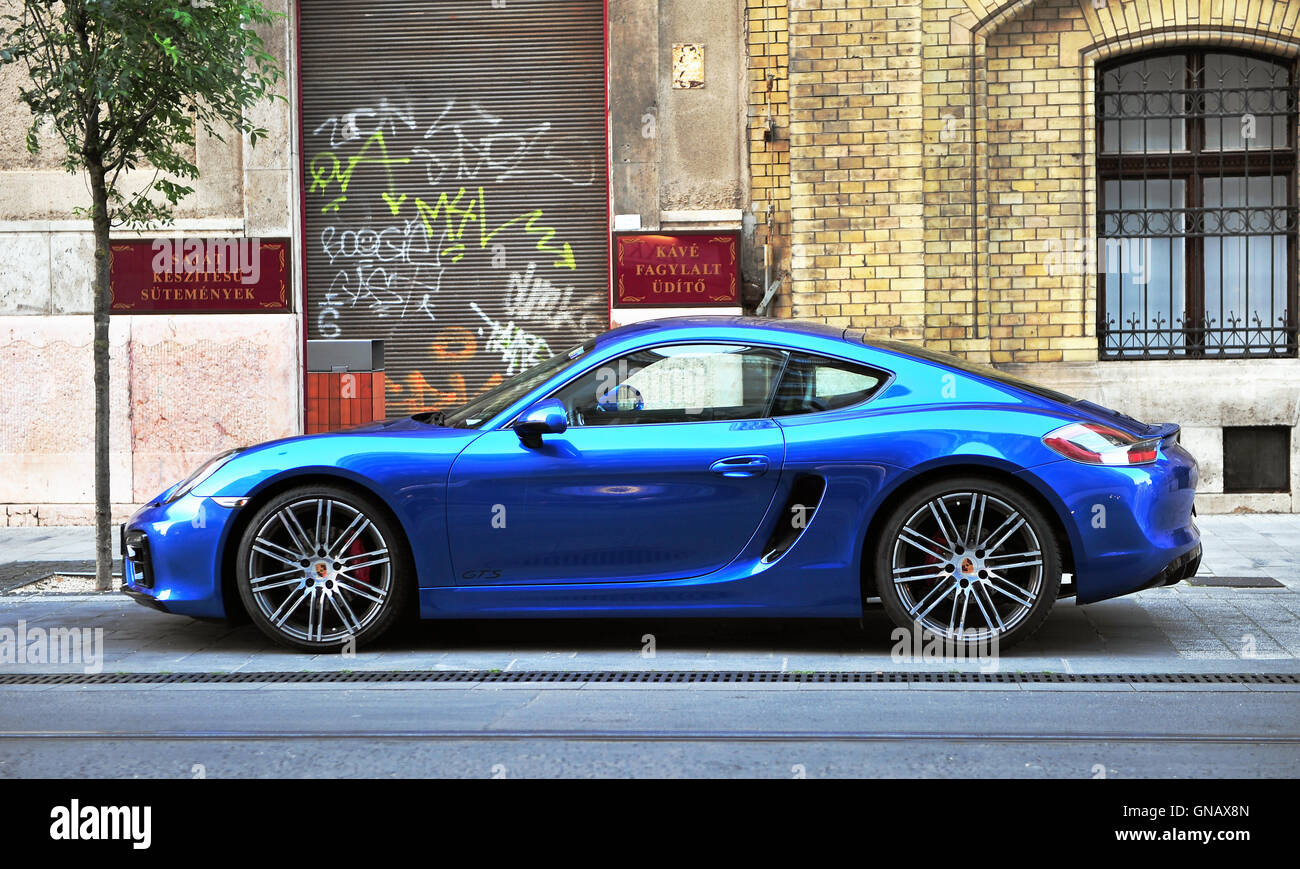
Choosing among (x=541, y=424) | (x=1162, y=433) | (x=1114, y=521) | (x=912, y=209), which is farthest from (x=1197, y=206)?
(x=541, y=424)

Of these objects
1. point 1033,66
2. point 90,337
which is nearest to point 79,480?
point 90,337

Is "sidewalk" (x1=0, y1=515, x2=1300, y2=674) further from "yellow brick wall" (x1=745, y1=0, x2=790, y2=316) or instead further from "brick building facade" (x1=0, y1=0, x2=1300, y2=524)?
"yellow brick wall" (x1=745, y1=0, x2=790, y2=316)

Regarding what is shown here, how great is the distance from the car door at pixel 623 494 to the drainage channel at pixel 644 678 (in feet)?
1.38

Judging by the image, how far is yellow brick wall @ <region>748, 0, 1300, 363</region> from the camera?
40.9 feet

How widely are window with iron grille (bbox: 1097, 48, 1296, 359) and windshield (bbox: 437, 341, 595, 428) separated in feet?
24.5

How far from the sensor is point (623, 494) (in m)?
6.09

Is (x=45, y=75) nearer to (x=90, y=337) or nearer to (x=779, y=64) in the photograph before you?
(x=90, y=337)

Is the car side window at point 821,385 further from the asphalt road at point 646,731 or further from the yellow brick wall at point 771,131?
the yellow brick wall at point 771,131

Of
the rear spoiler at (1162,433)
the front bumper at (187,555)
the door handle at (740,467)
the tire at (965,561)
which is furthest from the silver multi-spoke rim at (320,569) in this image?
the rear spoiler at (1162,433)

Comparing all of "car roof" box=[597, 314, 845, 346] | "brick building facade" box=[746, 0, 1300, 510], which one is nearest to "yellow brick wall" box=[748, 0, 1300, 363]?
"brick building facade" box=[746, 0, 1300, 510]

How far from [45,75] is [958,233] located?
7103mm

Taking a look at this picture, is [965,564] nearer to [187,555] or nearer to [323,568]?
[323,568]

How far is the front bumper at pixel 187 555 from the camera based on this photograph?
20.7 ft

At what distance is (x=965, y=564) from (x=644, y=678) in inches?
53.9
